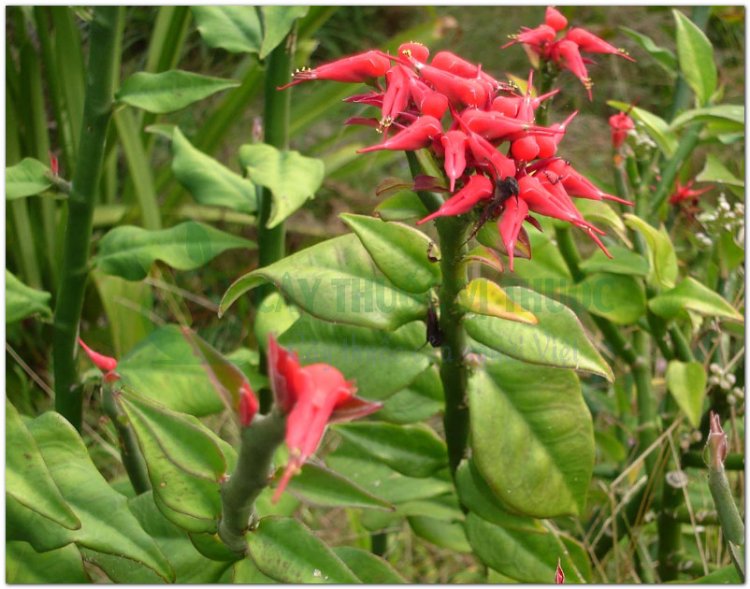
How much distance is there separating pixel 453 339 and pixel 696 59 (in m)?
0.47

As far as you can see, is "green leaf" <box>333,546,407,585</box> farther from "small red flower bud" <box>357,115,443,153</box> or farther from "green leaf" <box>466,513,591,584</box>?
"small red flower bud" <box>357,115,443,153</box>

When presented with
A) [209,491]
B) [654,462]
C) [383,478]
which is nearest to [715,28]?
[654,462]

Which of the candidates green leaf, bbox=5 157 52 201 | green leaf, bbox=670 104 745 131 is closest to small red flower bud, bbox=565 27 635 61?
green leaf, bbox=670 104 745 131

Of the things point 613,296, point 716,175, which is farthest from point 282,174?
point 716,175

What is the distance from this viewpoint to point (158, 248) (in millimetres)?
712

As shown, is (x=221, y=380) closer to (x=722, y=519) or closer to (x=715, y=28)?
(x=722, y=519)

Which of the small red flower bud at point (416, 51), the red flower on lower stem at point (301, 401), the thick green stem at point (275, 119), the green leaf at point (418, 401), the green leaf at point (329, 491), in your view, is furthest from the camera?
the thick green stem at point (275, 119)

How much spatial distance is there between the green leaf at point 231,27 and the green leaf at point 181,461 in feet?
1.21

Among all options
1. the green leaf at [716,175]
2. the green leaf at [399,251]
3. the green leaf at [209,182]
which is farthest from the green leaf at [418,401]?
the green leaf at [716,175]

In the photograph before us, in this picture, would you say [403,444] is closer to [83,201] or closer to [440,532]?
[440,532]

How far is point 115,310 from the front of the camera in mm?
1230

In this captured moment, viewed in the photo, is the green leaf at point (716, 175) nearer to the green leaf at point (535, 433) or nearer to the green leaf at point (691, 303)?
the green leaf at point (691, 303)

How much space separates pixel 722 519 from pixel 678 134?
534mm

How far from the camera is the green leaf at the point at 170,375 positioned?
0.67m
